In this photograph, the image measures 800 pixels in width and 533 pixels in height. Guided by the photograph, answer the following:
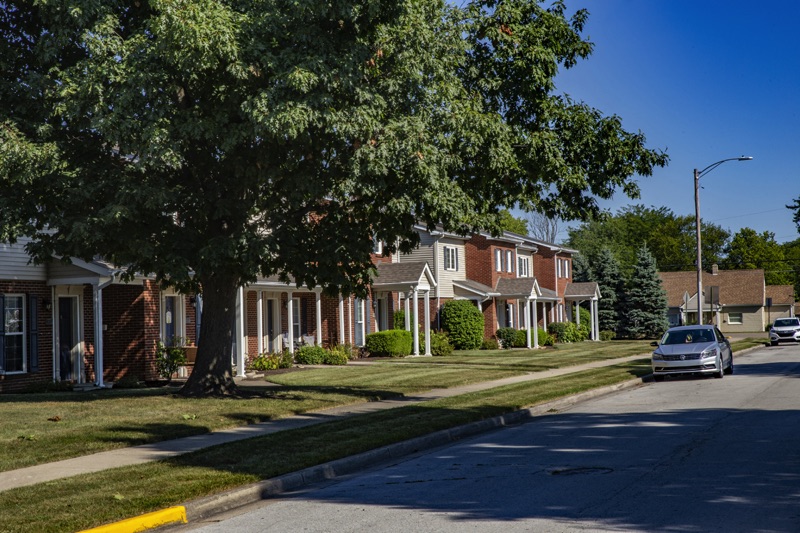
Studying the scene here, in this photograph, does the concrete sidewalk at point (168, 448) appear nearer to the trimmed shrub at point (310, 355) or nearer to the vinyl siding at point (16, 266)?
the vinyl siding at point (16, 266)

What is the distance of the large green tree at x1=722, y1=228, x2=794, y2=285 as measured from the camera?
111 meters

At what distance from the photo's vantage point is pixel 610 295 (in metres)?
66.2

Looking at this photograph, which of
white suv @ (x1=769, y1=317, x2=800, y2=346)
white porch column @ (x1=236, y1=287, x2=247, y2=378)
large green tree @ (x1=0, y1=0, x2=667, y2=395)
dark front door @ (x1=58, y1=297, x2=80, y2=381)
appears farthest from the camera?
white suv @ (x1=769, y1=317, x2=800, y2=346)

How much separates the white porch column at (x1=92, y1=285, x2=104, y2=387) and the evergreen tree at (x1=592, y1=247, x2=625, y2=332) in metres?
47.6

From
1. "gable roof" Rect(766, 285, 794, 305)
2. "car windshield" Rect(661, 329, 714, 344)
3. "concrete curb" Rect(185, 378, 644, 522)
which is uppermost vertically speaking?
"gable roof" Rect(766, 285, 794, 305)

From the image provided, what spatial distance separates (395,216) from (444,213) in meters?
1.20

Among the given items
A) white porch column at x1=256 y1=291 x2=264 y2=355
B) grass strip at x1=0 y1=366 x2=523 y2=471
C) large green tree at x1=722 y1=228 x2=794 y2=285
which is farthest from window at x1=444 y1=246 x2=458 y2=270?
large green tree at x1=722 y1=228 x2=794 y2=285

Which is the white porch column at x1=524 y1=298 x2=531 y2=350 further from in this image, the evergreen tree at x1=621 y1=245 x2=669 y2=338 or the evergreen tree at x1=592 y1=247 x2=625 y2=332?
the evergreen tree at x1=592 y1=247 x2=625 y2=332

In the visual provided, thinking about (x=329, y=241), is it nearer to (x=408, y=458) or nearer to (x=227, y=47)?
(x=227, y=47)

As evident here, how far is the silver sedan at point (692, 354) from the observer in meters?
25.1

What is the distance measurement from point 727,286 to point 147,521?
283 feet

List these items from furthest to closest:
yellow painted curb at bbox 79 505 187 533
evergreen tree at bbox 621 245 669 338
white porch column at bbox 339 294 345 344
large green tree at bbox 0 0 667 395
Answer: evergreen tree at bbox 621 245 669 338 → white porch column at bbox 339 294 345 344 → large green tree at bbox 0 0 667 395 → yellow painted curb at bbox 79 505 187 533

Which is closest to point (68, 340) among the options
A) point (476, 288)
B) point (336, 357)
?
point (336, 357)

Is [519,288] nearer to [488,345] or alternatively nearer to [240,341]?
[488,345]
